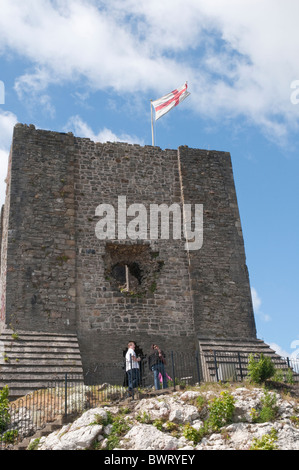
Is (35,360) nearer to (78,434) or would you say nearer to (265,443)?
(78,434)

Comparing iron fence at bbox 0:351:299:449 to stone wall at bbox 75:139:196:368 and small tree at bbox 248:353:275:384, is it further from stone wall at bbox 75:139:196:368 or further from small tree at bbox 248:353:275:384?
small tree at bbox 248:353:275:384

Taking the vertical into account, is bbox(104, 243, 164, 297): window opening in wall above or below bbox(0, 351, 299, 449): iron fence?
above

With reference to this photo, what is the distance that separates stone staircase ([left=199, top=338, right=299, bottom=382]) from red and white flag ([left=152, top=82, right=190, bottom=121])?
8.69m

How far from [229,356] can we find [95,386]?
434cm

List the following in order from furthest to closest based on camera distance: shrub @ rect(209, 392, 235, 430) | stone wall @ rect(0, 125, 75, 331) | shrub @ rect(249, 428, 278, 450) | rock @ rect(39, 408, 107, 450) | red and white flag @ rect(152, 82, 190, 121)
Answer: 1. red and white flag @ rect(152, 82, 190, 121)
2. stone wall @ rect(0, 125, 75, 331)
3. shrub @ rect(209, 392, 235, 430)
4. rock @ rect(39, 408, 107, 450)
5. shrub @ rect(249, 428, 278, 450)

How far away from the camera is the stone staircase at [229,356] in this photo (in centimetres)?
1603

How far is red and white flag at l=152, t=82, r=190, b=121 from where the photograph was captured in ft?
71.5

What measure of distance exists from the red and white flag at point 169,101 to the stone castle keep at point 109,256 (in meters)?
2.06

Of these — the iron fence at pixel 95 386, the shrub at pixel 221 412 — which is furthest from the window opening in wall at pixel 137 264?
the shrub at pixel 221 412

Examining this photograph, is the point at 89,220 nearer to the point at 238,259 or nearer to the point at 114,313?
the point at 114,313

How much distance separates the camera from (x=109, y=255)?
18.5 meters

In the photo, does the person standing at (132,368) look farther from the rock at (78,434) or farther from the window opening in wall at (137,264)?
the window opening in wall at (137,264)

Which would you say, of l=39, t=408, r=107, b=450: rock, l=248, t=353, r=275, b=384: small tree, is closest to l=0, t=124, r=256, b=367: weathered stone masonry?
l=248, t=353, r=275, b=384: small tree
